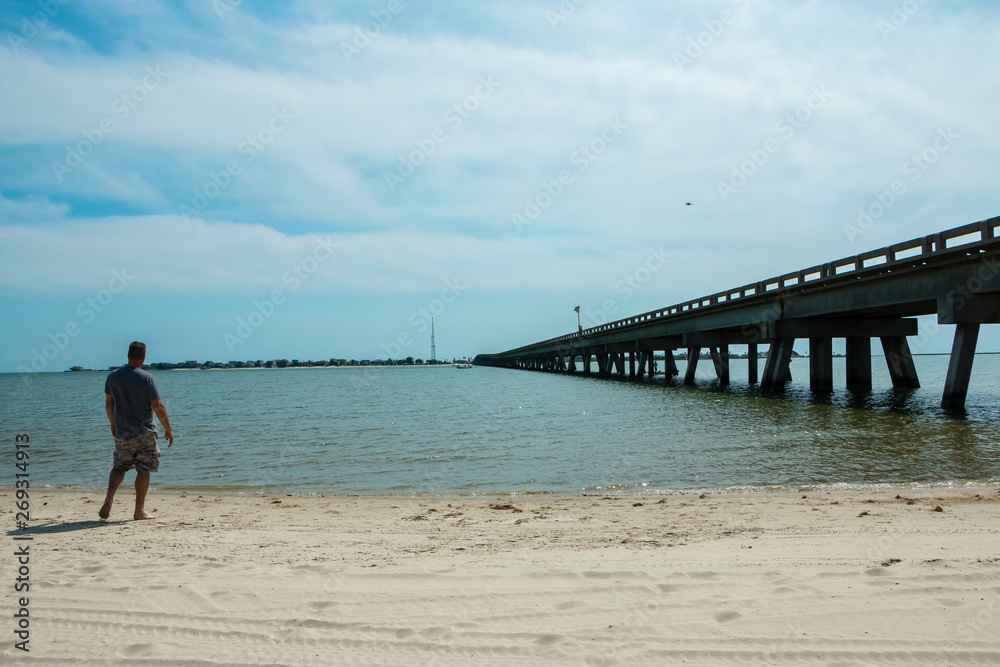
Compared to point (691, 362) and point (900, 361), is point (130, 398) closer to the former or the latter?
point (900, 361)

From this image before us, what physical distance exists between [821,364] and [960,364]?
42.4ft

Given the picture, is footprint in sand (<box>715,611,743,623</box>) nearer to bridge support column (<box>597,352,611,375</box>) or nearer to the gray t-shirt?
the gray t-shirt

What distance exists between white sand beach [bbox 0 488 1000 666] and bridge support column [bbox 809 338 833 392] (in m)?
30.4

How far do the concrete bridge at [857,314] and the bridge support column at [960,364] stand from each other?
0.03 m

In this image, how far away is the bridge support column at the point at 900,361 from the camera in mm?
37281

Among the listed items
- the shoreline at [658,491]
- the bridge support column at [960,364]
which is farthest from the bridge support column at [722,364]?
the shoreline at [658,491]

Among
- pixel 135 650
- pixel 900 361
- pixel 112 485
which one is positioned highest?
pixel 900 361

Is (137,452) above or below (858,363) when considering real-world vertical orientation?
below

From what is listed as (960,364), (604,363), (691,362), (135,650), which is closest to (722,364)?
(691,362)

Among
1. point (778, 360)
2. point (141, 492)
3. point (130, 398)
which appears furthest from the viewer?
point (778, 360)

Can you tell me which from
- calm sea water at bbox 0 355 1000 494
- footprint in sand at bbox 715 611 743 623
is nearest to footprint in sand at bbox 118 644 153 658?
footprint in sand at bbox 715 611 743 623

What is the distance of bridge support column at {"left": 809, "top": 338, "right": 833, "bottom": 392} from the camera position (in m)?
36.0

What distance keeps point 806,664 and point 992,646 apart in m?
1.09

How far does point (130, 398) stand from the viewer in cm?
771
